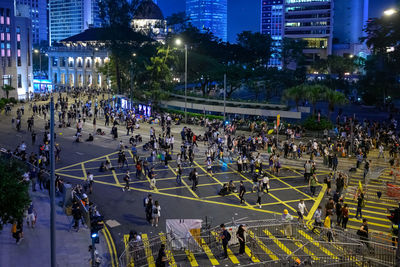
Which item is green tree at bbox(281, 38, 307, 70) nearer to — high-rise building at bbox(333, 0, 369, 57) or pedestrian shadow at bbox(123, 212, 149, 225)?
high-rise building at bbox(333, 0, 369, 57)

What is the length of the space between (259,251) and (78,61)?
103 m

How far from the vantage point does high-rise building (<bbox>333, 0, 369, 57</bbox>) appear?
13025 cm

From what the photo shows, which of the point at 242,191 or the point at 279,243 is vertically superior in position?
the point at 242,191

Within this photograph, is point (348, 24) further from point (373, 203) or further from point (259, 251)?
point (259, 251)

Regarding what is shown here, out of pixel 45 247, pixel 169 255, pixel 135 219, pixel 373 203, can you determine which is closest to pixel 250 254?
pixel 169 255

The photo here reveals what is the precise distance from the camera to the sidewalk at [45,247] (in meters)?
15.5

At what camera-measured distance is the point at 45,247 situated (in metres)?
16.8

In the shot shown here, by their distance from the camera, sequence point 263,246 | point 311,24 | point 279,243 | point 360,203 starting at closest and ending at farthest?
point 263,246, point 279,243, point 360,203, point 311,24

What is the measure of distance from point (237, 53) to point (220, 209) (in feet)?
224

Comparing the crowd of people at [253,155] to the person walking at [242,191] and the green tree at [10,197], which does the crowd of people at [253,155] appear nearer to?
the person walking at [242,191]

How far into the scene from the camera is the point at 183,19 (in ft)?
258

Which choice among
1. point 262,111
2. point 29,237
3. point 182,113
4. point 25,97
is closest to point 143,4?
point 25,97

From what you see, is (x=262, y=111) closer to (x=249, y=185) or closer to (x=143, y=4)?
(x=249, y=185)

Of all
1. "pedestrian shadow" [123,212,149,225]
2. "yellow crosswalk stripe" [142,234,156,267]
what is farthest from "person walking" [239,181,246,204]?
"yellow crosswalk stripe" [142,234,156,267]
